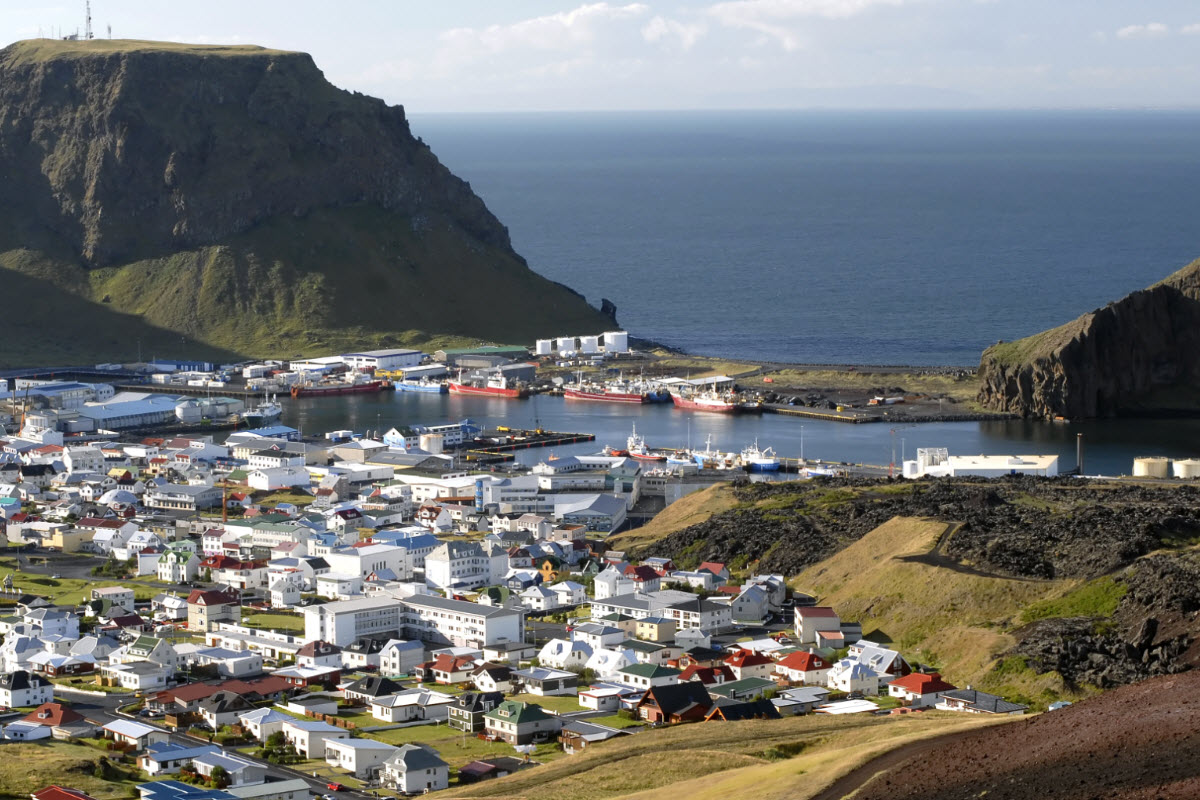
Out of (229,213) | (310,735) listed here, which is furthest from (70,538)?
(229,213)

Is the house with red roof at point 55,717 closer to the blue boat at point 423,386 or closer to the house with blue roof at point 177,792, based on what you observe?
the house with blue roof at point 177,792

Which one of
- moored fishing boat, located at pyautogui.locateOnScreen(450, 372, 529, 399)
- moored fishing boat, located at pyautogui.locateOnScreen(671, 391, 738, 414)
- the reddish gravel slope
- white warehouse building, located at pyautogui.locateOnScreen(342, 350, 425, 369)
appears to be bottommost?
the reddish gravel slope

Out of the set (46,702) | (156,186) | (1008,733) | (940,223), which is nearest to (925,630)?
(1008,733)

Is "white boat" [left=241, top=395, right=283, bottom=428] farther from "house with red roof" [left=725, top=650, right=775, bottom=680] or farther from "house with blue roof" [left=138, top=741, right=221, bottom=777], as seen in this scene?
"house with blue roof" [left=138, top=741, right=221, bottom=777]

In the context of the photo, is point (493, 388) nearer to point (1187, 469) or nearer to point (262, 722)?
point (1187, 469)

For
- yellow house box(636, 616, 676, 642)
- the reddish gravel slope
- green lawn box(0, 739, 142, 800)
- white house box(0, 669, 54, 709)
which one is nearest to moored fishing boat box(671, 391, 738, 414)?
yellow house box(636, 616, 676, 642)
